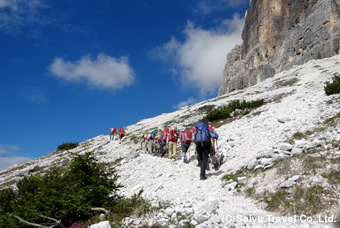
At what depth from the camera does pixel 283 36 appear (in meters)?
101

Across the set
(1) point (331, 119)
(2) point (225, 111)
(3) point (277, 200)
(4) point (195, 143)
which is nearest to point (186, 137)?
(4) point (195, 143)

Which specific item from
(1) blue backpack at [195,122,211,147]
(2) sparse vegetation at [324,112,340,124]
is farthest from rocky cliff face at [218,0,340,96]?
(1) blue backpack at [195,122,211,147]

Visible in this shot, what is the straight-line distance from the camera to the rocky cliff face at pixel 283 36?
67938 mm

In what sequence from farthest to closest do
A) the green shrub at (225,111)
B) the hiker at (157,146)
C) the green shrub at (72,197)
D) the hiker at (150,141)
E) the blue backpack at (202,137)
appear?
the green shrub at (225,111), the hiker at (150,141), the hiker at (157,146), the blue backpack at (202,137), the green shrub at (72,197)

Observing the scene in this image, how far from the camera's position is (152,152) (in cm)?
2038

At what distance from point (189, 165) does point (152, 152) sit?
8177 mm

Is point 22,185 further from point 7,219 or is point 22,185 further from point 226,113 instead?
point 226,113

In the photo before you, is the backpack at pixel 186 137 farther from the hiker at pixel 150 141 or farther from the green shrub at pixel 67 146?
the green shrub at pixel 67 146

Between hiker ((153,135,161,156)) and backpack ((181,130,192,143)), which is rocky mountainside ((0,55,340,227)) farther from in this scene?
hiker ((153,135,161,156))

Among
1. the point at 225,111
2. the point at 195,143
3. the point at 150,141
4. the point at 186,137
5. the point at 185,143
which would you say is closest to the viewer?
the point at 195,143

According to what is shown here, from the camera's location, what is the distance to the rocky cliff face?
6794cm

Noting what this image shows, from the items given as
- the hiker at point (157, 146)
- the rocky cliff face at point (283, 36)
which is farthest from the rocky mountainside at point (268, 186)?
the rocky cliff face at point (283, 36)

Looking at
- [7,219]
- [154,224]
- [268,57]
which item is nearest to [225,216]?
[154,224]

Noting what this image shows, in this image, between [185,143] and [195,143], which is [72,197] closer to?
[195,143]
